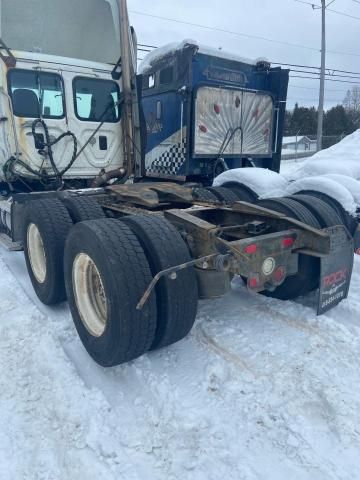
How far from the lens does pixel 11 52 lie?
5105 mm

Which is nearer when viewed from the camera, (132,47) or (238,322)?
(238,322)

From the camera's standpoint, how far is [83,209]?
13.0 feet

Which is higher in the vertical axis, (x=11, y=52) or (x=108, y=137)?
(x=11, y=52)

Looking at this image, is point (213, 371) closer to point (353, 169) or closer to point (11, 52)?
point (353, 169)

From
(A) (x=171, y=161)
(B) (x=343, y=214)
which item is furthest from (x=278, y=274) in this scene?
(A) (x=171, y=161)

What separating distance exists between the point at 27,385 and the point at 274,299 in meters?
2.40

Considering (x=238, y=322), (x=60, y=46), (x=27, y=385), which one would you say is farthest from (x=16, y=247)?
(x=60, y=46)

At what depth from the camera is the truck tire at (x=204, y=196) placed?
4236mm

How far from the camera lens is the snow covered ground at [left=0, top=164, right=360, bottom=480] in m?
2.09

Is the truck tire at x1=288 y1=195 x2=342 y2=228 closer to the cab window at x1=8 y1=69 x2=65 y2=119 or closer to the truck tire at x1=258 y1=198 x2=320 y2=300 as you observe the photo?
the truck tire at x1=258 y1=198 x2=320 y2=300

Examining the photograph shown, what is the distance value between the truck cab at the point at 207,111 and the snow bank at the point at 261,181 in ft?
7.81

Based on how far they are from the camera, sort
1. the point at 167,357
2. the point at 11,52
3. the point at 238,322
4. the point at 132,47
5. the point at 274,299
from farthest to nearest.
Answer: the point at 132,47 < the point at 11,52 < the point at 274,299 < the point at 238,322 < the point at 167,357

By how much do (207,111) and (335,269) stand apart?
502cm

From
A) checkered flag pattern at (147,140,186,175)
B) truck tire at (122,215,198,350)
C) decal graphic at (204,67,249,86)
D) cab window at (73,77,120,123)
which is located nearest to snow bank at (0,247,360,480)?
truck tire at (122,215,198,350)
